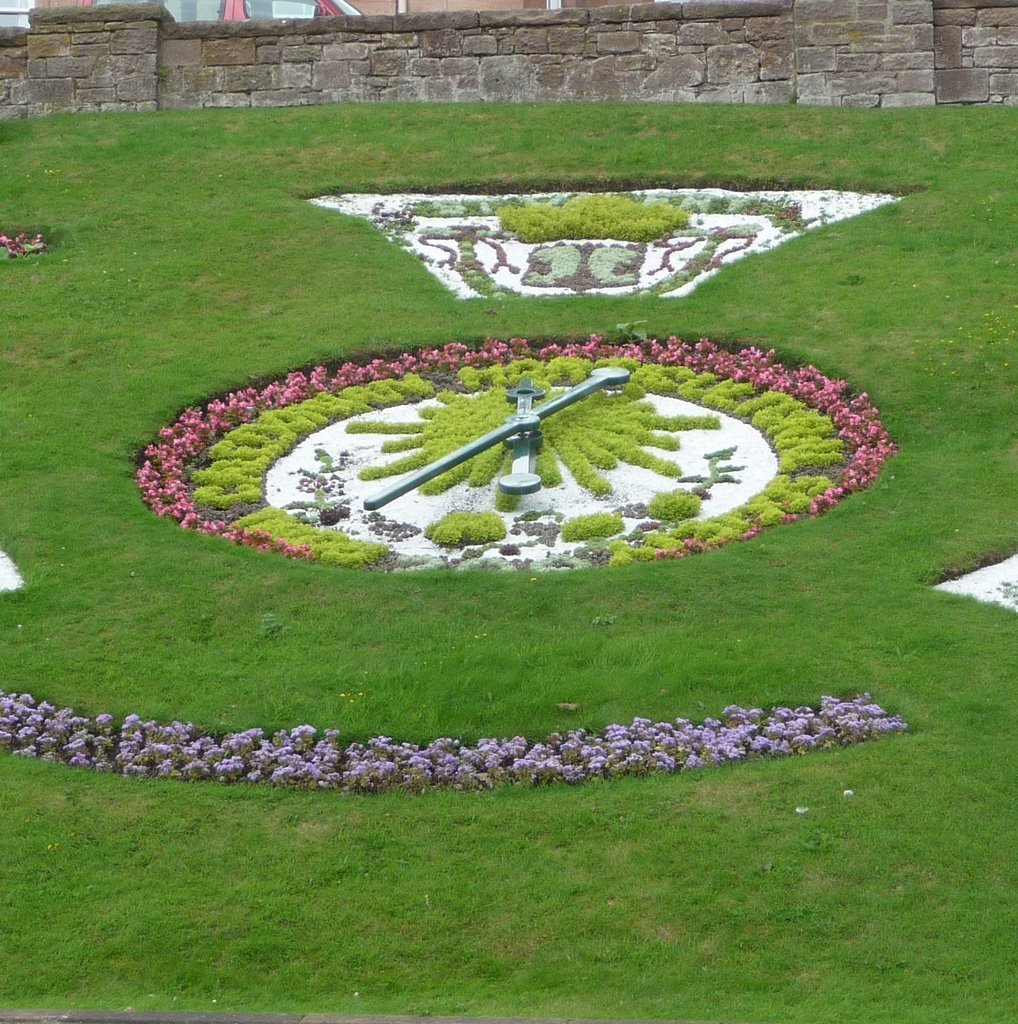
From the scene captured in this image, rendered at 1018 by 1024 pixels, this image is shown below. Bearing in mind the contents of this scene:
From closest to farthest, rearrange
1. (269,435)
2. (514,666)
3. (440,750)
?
(440,750) < (514,666) < (269,435)

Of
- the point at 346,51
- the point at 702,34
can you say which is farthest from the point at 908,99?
the point at 346,51

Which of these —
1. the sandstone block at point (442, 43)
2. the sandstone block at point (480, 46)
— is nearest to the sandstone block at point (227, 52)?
the sandstone block at point (442, 43)

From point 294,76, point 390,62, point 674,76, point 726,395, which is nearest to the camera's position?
point 726,395

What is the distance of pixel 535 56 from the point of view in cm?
2186

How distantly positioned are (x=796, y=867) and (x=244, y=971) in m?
2.77

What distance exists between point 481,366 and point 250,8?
12811 millimetres

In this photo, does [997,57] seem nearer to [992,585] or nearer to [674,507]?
[674,507]

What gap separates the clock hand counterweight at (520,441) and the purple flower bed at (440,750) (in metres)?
2.68

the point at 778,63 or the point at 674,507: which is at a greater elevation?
the point at 778,63

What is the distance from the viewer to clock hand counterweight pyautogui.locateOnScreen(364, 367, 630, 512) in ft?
42.8

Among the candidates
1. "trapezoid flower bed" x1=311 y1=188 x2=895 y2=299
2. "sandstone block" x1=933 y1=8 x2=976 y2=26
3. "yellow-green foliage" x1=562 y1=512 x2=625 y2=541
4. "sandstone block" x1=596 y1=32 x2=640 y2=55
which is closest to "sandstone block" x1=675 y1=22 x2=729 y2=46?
"sandstone block" x1=596 y1=32 x2=640 y2=55

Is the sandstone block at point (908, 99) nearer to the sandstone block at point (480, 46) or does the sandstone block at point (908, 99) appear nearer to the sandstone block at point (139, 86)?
the sandstone block at point (480, 46)

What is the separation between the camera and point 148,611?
483 inches

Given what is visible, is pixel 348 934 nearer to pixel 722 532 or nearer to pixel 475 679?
pixel 475 679
